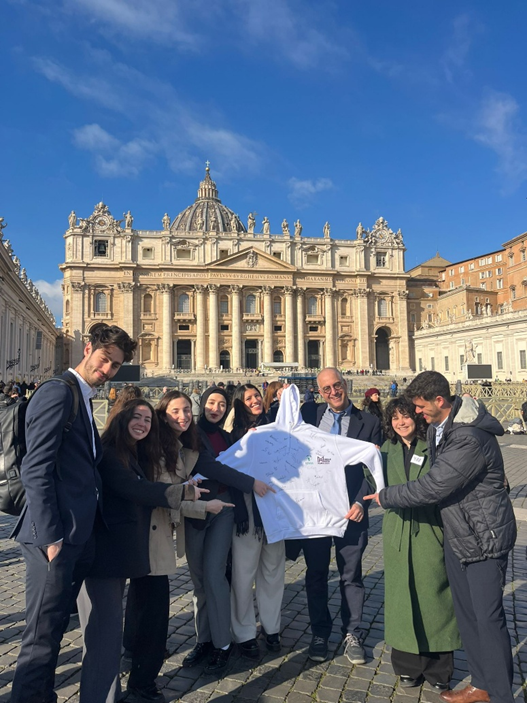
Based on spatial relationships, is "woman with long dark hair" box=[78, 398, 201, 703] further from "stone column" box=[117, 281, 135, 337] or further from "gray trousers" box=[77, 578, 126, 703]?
"stone column" box=[117, 281, 135, 337]

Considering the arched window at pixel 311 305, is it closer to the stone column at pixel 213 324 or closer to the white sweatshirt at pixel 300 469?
the stone column at pixel 213 324

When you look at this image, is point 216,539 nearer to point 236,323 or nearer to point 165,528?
point 165,528

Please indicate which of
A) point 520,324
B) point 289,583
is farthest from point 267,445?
point 520,324

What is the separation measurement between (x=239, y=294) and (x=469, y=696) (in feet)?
184

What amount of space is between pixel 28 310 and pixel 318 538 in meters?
33.3

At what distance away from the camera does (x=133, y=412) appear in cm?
337

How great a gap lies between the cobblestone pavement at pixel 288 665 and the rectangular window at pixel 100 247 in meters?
55.2

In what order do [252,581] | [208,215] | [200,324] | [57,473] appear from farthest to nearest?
[208,215] < [200,324] < [252,581] < [57,473]

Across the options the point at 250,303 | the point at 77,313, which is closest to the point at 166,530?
the point at 77,313

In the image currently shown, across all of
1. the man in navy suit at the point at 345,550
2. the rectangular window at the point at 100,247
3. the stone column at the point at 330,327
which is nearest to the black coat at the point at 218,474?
the man in navy suit at the point at 345,550

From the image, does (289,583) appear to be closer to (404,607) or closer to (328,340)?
(404,607)

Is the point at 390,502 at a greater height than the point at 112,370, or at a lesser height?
lesser

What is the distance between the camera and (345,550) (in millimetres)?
4023

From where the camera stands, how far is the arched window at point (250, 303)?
59.4 meters
